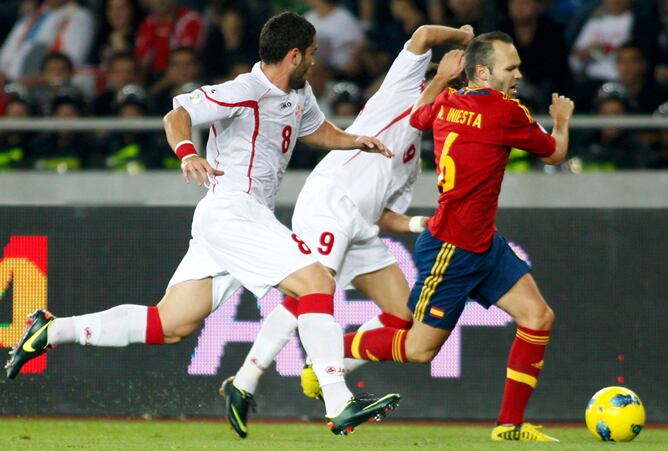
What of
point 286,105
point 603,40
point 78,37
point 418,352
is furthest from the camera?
point 78,37

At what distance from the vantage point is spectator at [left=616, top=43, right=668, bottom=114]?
10.2 meters

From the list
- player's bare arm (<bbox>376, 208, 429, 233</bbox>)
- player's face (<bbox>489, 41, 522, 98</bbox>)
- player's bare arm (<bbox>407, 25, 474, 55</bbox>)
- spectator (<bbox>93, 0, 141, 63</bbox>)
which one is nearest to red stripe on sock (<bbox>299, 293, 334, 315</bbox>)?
player's bare arm (<bbox>376, 208, 429, 233</bbox>)

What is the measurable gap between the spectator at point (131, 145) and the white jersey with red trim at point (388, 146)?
2.78 metres

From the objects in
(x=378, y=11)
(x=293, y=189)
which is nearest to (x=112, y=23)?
(x=378, y=11)

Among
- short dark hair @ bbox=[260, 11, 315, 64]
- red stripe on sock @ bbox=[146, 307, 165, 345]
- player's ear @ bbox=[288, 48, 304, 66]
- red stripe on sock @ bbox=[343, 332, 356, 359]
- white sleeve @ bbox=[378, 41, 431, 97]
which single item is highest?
short dark hair @ bbox=[260, 11, 315, 64]

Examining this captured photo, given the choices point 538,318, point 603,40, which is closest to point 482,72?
point 538,318

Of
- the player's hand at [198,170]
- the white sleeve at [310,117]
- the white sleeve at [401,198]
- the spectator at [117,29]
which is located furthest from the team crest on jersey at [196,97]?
the spectator at [117,29]

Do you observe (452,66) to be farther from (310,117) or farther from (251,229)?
(251,229)

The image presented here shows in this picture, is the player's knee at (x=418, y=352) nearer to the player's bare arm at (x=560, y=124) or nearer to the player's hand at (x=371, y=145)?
the player's hand at (x=371, y=145)

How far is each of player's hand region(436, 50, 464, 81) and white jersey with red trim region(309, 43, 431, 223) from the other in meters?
0.20

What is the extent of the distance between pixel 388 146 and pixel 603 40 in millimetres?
3889

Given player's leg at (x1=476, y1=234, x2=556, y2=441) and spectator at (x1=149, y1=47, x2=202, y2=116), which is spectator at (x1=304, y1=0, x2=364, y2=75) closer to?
spectator at (x1=149, y1=47, x2=202, y2=116)

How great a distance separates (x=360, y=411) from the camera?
623 cm

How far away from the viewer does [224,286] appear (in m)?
7.04
